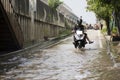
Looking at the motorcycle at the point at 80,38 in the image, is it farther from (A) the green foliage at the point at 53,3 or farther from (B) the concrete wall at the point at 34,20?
(A) the green foliage at the point at 53,3

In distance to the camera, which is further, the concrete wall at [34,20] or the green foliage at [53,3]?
the green foliage at [53,3]

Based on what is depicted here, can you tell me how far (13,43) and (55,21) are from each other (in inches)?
1048

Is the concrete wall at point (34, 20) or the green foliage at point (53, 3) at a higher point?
the green foliage at point (53, 3)

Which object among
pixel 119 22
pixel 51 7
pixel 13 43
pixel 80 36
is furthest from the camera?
pixel 51 7

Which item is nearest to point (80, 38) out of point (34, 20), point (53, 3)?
point (34, 20)

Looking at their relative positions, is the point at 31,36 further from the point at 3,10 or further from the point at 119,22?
the point at 3,10

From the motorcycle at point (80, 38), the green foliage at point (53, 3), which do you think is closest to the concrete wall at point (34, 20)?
the green foliage at point (53, 3)

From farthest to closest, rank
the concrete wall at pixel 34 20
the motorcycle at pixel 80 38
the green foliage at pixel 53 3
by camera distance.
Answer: the green foliage at pixel 53 3 → the concrete wall at pixel 34 20 → the motorcycle at pixel 80 38

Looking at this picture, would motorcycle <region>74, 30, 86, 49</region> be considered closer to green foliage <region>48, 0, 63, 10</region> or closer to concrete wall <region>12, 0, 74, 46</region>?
concrete wall <region>12, 0, 74, 46</region>

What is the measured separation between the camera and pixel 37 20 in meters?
34.4

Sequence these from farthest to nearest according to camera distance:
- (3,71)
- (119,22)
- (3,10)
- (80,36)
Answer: (119,22), (80,36), (3,10), (3,71)

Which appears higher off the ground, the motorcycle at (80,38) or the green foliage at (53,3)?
the green foliage at (53,3)

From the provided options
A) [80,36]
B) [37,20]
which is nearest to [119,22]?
[80,36]

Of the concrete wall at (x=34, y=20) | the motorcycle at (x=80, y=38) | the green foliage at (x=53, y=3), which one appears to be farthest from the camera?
the green foliage at (x=53, y=3)
